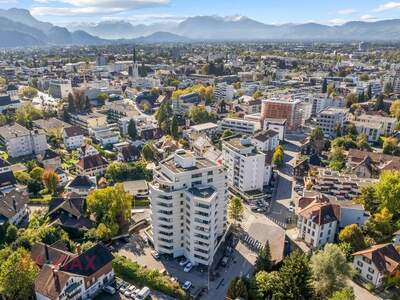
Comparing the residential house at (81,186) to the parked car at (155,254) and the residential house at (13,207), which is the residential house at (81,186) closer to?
the residential house at (13,207)

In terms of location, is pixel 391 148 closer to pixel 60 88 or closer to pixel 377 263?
pixel 377 263

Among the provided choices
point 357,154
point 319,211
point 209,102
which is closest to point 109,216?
point 319,211

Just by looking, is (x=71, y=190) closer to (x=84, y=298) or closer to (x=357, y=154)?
(x=84, y=298)

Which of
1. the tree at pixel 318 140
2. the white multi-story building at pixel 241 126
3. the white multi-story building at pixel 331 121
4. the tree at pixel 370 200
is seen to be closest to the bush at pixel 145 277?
the tree at pixel 370 200

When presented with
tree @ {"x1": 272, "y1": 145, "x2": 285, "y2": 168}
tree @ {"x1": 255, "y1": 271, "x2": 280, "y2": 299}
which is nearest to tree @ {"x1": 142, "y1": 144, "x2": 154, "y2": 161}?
tree @ {"x1": 272, "y1": 145, "x2": 285, "y2": 168}

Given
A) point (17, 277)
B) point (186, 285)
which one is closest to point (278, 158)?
point (186, 285)

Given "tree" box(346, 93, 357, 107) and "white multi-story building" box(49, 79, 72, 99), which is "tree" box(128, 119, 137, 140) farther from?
"tree" box(346, 93, 357, 107)
